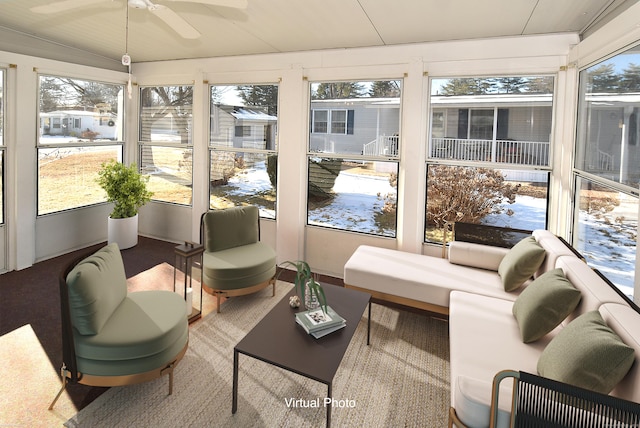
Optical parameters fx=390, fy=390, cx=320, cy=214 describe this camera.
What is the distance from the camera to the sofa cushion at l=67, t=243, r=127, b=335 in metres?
2.21

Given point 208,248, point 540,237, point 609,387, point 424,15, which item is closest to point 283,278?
point 208,248

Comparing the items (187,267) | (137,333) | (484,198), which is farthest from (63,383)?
(484,198)

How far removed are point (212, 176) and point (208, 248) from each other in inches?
70.3

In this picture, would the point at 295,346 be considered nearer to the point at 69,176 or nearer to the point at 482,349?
the point at 482,349

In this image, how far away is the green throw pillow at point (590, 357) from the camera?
63.8 inches

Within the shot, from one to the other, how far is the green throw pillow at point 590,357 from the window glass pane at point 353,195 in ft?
8.64

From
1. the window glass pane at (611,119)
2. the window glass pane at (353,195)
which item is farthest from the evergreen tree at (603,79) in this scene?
the window glass pane at (353,195)

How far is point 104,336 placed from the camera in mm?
2309

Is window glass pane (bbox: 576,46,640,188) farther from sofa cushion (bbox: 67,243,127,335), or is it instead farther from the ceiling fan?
sofa cushion (bbox: 67,243,127,335)

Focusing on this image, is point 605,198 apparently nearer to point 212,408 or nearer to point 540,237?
point 540,237

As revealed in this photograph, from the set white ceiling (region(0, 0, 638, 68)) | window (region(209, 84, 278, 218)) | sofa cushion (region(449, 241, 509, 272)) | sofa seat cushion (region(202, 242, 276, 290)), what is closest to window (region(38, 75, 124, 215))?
white ceiling (region(0, 0, 638, 68))

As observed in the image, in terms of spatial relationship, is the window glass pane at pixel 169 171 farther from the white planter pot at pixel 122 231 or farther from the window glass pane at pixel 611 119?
the window glass pane at pixel 611 119

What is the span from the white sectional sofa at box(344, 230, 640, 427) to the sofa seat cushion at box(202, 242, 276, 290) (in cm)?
86

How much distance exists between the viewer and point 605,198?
113 inches
